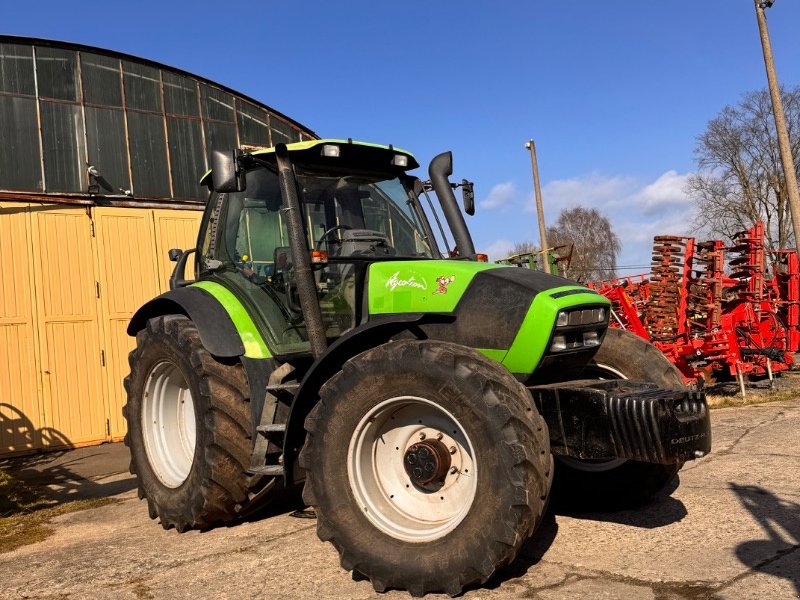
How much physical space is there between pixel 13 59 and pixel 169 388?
25.1 feet

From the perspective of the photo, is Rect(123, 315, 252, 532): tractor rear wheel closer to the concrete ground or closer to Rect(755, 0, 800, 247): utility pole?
the concrete ground

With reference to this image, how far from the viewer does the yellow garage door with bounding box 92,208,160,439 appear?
1042cm

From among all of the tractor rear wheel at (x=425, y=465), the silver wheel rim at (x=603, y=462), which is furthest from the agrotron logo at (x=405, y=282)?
the silver wheel rim at (x=603, y=462)

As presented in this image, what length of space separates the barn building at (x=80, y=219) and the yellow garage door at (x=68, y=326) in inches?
0.5

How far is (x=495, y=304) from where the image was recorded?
3746 mm

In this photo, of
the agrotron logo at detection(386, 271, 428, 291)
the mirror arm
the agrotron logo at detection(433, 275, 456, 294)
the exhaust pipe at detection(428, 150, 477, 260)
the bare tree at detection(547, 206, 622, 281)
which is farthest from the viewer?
the bare tree at detection(547, 206, 622, 281)

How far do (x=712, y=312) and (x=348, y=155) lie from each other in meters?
7.78

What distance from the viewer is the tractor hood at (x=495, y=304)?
12.0 ft

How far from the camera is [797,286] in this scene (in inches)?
525

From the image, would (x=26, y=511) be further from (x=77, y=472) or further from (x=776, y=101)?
(x=776, y=101)

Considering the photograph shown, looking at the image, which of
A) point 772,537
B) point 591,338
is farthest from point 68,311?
point 772,537

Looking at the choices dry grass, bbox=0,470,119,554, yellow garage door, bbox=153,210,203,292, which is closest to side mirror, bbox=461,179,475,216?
dry grass, bbox=0,470,119,554

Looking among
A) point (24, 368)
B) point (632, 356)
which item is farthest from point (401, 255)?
point (24, 368)

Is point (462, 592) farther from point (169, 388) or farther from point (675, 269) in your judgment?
point (675, 269)
